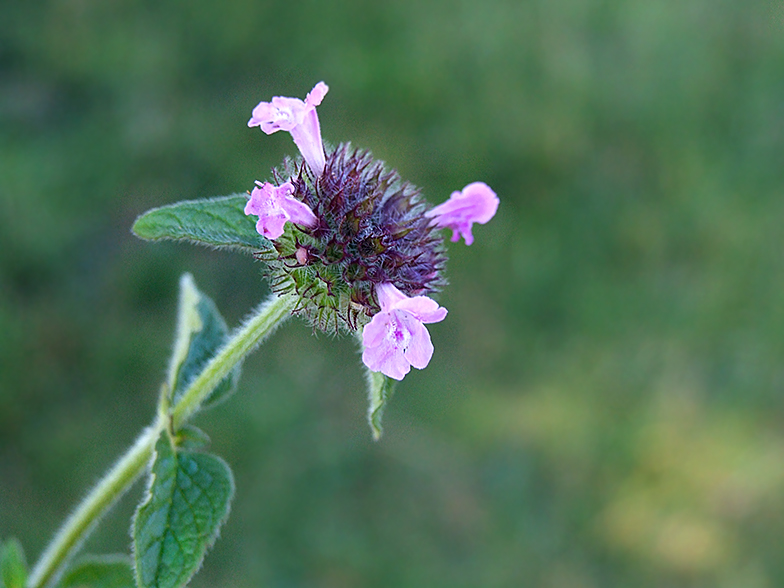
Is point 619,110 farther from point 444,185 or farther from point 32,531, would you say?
point 32,531

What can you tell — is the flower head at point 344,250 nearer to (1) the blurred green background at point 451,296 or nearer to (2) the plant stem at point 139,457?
(2) the plant stem at point 139,457

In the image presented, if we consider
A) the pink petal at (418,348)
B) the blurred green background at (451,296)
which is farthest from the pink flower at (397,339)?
→ the blurred green background at (451,296)

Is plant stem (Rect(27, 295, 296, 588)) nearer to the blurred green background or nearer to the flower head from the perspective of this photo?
the flower head

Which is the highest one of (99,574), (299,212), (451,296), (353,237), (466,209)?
(451,296)

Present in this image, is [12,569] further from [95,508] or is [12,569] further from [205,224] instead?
[205,224]

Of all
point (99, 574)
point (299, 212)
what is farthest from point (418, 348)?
point (99, 574)

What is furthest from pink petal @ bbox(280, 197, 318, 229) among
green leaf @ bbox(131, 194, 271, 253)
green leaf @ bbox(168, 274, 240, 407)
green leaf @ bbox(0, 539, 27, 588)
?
green leaf @ bbox(0, 539, 27, 588)
